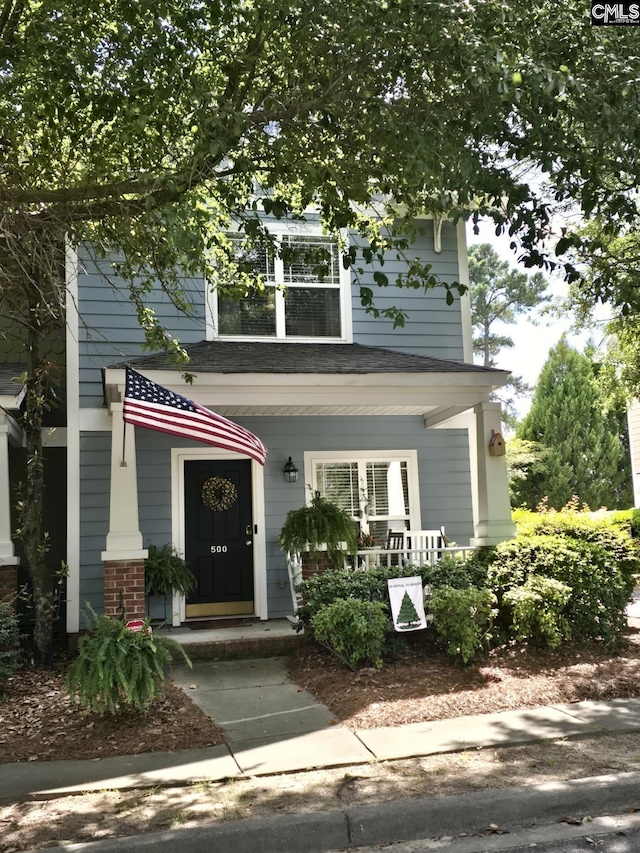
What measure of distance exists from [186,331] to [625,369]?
23.4ft

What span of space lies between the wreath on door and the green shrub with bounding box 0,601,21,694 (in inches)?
125

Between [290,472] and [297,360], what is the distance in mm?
1674

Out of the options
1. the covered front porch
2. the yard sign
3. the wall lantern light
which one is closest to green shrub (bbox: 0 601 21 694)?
the covered front porch

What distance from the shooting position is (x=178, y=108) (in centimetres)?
671

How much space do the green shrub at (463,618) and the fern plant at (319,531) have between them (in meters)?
1.56

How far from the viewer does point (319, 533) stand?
867 centimetres

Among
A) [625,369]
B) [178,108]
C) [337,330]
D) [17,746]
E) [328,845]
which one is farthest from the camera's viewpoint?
[625,369]

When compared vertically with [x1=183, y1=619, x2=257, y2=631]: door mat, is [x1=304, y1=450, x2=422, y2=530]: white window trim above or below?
above

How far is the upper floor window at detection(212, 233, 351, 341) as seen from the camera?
413 inches

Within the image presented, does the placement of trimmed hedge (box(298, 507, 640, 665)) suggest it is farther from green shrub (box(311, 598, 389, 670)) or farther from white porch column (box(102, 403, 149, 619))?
white porch column (box(102, 403, 149, 619))

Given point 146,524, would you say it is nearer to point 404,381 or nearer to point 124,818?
point 404,381

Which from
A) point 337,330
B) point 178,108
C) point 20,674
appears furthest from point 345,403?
point 20,674

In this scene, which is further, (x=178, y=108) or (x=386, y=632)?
(x=386, y=632)

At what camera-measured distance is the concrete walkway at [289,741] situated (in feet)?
16.0
